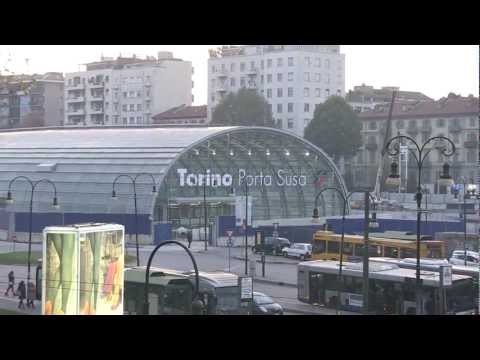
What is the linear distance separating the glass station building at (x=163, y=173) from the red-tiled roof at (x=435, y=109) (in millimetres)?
13141

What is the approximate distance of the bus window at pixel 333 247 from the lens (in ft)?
77.5

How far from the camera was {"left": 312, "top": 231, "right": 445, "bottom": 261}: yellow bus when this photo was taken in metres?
21.9

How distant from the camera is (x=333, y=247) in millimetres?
23797

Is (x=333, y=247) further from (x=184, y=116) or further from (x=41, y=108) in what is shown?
(x=41, y=108)

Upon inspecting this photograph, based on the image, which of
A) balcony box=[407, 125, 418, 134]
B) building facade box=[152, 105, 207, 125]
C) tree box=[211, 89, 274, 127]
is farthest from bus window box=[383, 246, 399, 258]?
building facade box=[152, 105, 207, 125]

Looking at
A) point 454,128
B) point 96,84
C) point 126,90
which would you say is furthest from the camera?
point 96,84

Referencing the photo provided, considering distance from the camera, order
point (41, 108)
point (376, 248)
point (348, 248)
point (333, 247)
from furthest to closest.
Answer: point (41, 108) → point (333, 247) → point (348, 248) → point (376, 248)

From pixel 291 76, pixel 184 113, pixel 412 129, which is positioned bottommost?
pixel 412 129

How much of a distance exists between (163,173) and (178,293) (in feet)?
57.8

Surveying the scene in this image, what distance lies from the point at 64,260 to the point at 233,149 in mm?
23379

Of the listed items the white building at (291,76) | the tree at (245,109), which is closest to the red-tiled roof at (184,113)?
the white building at (291,76)

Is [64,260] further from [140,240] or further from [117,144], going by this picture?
[117,144]

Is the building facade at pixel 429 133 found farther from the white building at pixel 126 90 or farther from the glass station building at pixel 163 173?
the white building at pixel 126 90

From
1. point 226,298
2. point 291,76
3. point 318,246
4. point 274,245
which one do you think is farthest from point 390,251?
point 291,76
